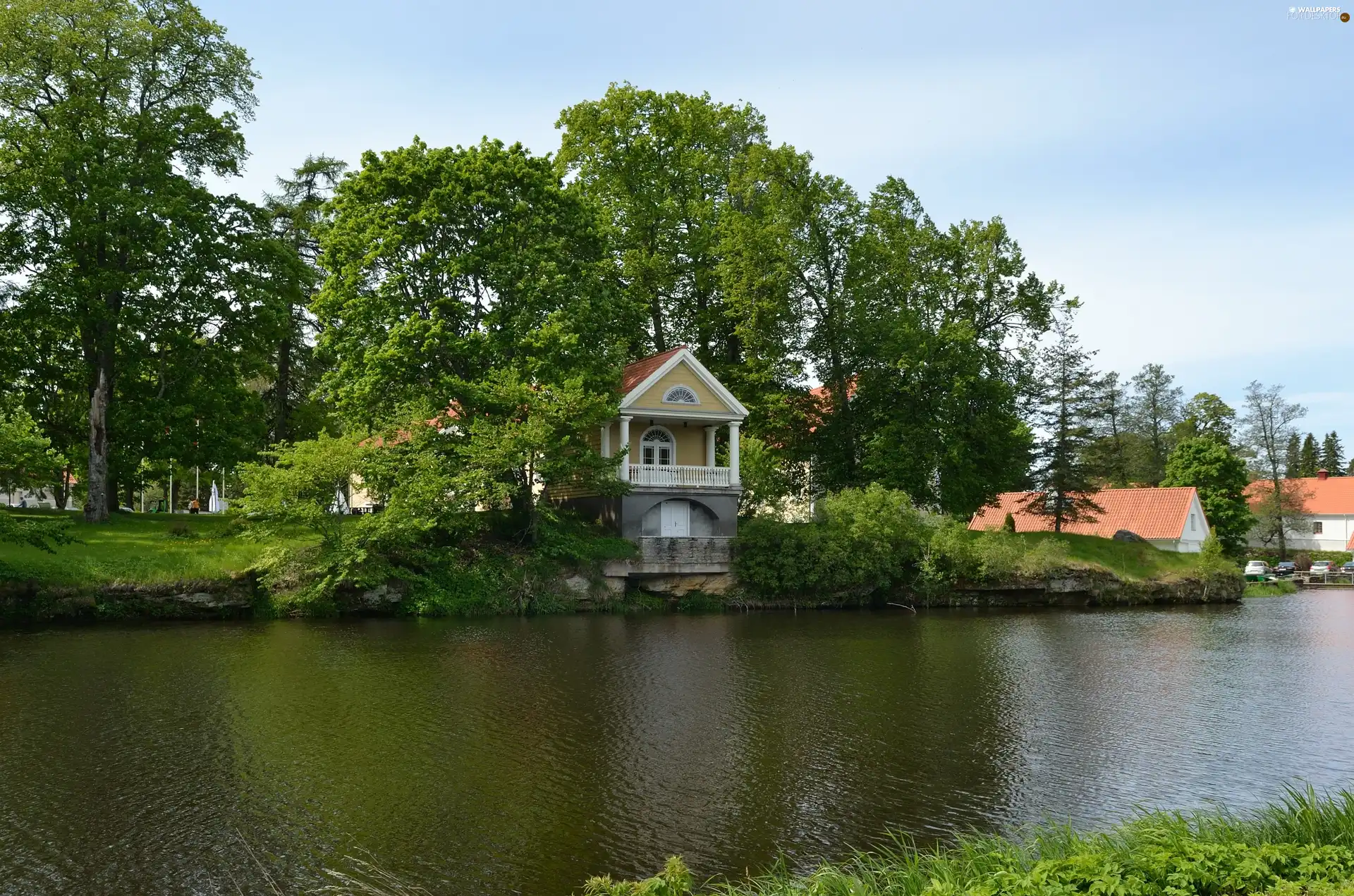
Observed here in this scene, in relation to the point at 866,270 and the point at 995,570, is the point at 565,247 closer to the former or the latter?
the point at 866,270

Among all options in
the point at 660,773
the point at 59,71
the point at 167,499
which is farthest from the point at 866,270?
the point at 167,499

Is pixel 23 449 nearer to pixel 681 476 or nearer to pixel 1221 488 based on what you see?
pixel 681 476

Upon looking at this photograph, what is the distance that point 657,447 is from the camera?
3791 cm

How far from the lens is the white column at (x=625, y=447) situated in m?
33.9

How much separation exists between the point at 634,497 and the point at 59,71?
73.3 feet

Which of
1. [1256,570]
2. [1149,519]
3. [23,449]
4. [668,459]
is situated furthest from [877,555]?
[1256,570]

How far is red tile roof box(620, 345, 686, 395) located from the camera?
35875mm

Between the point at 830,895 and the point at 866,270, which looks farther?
the point at 866,270

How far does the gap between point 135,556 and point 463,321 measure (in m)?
12.1

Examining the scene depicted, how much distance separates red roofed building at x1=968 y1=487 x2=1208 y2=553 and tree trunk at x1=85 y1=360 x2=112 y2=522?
135 feet

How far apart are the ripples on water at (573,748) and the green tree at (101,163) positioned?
11975 mm

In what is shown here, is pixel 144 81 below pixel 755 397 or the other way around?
the other way around

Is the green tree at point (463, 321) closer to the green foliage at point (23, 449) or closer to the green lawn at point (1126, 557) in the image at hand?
the green foliage at point (23, 449)

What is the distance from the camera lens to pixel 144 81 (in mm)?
32688
